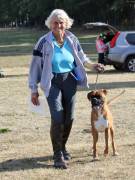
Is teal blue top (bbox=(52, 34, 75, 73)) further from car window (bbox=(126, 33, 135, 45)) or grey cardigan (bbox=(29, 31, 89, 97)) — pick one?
car window (bbox=(126, 33, 135, 45))

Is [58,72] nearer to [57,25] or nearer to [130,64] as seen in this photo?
[57,25]

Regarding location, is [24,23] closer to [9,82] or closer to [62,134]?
[9,82]

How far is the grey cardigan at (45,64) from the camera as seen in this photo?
307 inches

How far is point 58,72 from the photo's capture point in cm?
791

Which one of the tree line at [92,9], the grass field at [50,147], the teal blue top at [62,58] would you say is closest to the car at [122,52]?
the grass field at [50,147]

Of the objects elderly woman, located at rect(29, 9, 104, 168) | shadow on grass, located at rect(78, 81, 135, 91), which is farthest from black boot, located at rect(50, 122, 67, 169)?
shadow on grass, located at rect(78, 81, 135, 91)

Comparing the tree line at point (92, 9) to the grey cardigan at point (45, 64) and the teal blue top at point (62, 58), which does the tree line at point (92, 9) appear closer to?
the grey cardigan at point (45, 64)

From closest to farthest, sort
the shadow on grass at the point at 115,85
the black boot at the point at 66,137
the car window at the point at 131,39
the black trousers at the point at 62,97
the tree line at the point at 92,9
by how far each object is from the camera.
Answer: the black trousers at the point at 62,97 → the black boot at the point at 66,137 → the shadow on grass at the point at 115,85 → the car window at the point at 131,39 → the tree line at the point at 92,9

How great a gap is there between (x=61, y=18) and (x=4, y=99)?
7.93 m

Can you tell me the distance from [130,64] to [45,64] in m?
15.9

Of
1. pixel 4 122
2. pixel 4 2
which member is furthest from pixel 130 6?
pixel 4 122

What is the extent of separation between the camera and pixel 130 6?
72.6 meters

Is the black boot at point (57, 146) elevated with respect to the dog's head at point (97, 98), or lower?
lower

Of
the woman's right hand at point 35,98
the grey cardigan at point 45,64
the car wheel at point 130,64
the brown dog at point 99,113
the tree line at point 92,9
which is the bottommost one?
the tree line at point 92,9
